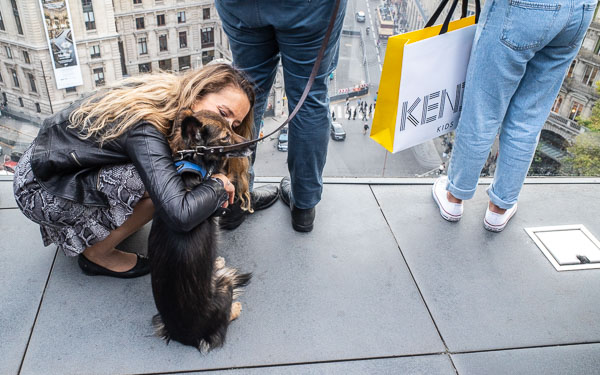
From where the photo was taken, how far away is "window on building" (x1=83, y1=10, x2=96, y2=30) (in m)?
2.39

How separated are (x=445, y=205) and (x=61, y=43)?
2.29 m

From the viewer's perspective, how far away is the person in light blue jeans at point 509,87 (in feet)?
4.33

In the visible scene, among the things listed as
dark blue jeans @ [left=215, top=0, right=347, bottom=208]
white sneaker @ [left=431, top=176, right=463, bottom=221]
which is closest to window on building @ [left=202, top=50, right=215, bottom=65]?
dark blue jeans @ [left=215, top=0, right=347, bottom=208]

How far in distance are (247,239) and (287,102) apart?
22.3 inches

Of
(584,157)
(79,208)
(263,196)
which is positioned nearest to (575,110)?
(584,157)

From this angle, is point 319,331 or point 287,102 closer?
point 319,331

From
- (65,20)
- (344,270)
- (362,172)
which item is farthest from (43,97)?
(344,270)

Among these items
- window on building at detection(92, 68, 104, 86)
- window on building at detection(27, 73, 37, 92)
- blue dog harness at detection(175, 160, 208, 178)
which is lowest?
window on building at detection(27, 73, 37, 92)

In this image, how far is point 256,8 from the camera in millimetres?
1290

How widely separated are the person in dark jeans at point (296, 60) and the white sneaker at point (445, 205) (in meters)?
0.59

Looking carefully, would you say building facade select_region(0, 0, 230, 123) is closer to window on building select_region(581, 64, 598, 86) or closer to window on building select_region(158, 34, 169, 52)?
window on building select_region(158, 34, 169, 52)

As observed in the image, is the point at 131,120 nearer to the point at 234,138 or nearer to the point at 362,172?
the point at 234,138

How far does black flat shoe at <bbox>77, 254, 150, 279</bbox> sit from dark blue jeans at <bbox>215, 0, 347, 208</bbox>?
0.62 m

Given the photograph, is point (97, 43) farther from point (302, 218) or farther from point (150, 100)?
point (302, 218)
